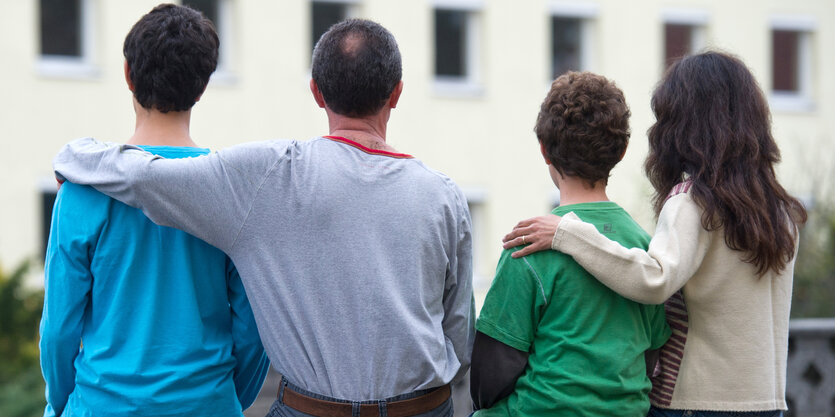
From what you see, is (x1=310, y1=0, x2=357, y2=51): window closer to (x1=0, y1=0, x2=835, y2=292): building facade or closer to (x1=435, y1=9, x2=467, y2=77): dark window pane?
(x1=0, y1=0, x2=835, y2=292): building facade

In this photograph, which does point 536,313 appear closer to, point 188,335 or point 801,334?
point 188,335

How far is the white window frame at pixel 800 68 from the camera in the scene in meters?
18.8

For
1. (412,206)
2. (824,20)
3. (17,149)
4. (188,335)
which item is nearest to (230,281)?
(188,335)

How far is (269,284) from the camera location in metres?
2.73

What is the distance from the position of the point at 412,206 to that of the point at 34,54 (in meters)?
12.7

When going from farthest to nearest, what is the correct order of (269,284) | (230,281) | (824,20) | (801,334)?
(824,20), (801,334), (230,281), (269,284)

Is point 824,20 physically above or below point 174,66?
above

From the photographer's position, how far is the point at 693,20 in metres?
18.2

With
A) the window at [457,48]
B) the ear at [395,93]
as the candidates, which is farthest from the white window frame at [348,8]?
the ear at [395,93]

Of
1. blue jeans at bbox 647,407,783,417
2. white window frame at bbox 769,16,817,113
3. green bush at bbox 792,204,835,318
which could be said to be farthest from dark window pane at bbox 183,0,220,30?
blue jeans at bbox 647,407,783,417

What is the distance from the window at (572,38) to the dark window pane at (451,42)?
5.28 feet

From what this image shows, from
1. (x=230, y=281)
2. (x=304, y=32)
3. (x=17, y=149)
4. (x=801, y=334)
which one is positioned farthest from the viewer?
(x=304, y=32)

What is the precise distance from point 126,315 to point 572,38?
15.8 meters

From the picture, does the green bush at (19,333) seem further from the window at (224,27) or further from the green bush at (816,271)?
the green bush at (816,271)
